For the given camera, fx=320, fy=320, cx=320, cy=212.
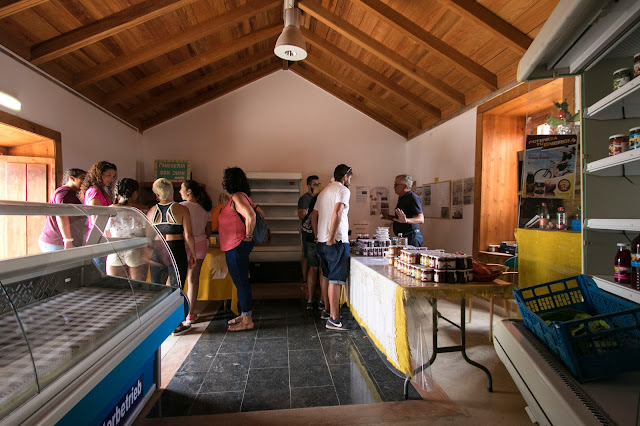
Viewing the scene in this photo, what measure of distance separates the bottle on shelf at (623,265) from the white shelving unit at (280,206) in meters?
4.69

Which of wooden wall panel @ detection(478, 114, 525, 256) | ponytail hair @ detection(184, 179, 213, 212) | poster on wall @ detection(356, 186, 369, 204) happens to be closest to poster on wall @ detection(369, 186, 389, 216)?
poster on wall @ detection(356, 186, 369, 204)

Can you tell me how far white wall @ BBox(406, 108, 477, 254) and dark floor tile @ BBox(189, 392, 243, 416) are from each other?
3726 millimetres

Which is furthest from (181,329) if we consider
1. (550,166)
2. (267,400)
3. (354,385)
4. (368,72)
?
(368,72)

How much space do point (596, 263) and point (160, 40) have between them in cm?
500

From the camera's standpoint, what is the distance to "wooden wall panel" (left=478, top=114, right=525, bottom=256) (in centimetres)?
443

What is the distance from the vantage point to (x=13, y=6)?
2.67 meters

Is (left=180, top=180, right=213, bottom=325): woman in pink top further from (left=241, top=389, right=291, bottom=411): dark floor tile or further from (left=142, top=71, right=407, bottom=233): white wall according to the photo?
(left=142, top=71, right=407, bottom=233): white wall

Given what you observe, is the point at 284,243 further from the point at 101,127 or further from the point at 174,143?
the point at 101,127

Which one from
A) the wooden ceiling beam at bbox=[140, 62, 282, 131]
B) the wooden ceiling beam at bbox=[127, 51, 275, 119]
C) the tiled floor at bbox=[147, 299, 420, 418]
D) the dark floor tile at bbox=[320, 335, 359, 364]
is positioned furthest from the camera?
the wooden ceiling beam at bbox=[140, 62, 282, 131]

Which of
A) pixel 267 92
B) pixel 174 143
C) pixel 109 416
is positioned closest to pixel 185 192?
pixel 109 416

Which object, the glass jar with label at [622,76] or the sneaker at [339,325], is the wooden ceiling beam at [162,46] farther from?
the glass jar with label at [622,76]

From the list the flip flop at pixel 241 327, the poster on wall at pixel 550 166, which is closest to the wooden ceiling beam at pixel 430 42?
the poster on wall at pixel 550 166

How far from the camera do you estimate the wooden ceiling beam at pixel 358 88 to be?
5934mm

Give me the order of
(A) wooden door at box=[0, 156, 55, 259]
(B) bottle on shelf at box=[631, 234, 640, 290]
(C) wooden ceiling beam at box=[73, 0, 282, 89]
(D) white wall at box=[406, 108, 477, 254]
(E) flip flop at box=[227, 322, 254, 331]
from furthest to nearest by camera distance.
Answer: (D) white wall at box=[406, 108, 477, 254] → (C) wooden ceiling beam at box=[73, 0, 282, 89] → (A) wooden door at box=[0, 156, 55, 259] → (E) flip flop at box=[227, 322, 254, 331] → (B) bottle on shelf at box=[631, 234, 640, 290]
